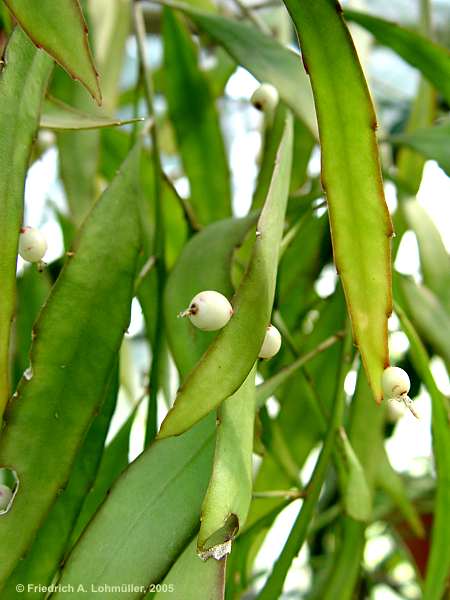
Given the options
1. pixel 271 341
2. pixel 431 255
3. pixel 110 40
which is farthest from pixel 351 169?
pixel 110 40

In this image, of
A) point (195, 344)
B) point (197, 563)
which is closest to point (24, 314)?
point (195, 344)

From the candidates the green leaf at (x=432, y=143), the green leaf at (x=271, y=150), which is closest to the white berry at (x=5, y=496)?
the green leaf at (x=271, y=150)

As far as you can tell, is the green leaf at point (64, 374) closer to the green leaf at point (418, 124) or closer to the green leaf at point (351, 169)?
Answer: the green leaf at point (351, 169)

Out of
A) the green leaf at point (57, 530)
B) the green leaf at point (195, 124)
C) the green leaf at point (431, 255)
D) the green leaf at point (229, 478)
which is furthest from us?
the green leaf at point (195, 124)

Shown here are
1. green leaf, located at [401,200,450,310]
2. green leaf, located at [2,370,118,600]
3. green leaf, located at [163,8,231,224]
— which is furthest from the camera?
green leaf, located at [163,8,231,224]

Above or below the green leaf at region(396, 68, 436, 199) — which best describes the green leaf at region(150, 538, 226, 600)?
below

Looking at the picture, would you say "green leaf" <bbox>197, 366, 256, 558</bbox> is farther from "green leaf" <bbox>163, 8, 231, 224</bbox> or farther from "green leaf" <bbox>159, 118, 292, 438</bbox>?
"green leaf" <bbox>163, 8, 231, 224</bbox>

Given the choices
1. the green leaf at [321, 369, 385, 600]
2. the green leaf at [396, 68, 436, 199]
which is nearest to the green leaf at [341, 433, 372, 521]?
the green leaf at [321, 369, 385, 600]
